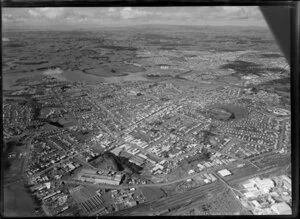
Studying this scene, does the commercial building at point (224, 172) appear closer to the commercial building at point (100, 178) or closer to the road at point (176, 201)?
the road at point (176, 201)

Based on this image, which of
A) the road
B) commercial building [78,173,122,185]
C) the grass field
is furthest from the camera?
commercial building [78,173,122,185]

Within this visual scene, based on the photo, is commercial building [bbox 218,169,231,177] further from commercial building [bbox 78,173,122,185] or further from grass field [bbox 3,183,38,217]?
grass field [bbox 3,183,38,217]

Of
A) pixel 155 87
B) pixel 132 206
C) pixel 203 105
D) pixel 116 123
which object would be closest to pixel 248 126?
pixel 203 105

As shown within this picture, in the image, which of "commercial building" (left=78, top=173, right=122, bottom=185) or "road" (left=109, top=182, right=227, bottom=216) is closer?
"road" (left=109, top=182, right=227, bottom=216)

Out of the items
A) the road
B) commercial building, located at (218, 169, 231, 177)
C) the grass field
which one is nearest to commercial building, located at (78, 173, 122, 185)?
the road

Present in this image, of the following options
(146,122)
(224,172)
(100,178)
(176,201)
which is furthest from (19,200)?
(224,172)

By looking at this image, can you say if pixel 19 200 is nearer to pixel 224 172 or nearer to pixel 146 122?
pixel 146 122

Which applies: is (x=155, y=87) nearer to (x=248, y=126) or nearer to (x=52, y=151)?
(x=248, y=126)

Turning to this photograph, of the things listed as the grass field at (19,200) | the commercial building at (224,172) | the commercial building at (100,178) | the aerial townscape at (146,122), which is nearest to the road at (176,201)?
the aerial townscape at (146,122)

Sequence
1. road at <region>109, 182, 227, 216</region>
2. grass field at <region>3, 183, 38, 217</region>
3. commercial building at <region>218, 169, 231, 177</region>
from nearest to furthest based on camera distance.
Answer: grass field at <region>3, 183, 38, 217</region> < road at <region>109, 182, 227, 216</region> < commercial building at <region>218, 169, 231, 177</region>

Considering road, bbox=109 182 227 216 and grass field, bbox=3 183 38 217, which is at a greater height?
grass field, bbox=3 183 38 217
